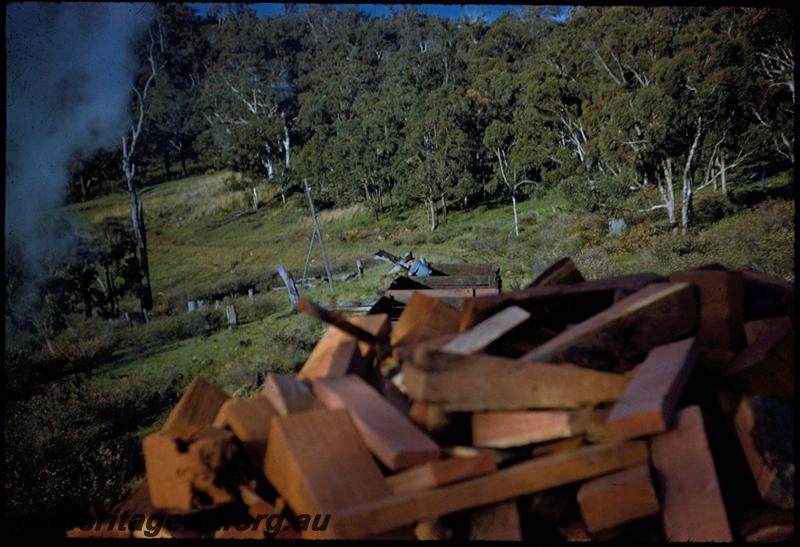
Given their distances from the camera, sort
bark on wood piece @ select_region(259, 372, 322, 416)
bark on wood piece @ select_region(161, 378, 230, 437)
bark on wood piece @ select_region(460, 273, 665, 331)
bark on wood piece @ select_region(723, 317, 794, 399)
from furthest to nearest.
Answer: bark on wood piece @ select_region(460, 273, 665, 331) → bark on wood piece @ select_region(161, 378, 230, 437) → bark on wood piece @ select_region(259, 372, 322, 416) → bark on wood piece @ select_region(723, 317, 794, 399)

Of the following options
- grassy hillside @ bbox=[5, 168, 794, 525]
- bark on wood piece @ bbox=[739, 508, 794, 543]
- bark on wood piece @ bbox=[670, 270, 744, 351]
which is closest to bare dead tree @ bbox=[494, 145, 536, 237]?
grassy hillside @ bbox=[5, 168, 794, 525]

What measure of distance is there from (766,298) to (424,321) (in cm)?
176

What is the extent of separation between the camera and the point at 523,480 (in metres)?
1.58

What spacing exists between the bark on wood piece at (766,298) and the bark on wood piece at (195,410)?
8.35 ft

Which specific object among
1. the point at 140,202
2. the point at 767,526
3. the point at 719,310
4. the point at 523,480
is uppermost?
the point at 140,202

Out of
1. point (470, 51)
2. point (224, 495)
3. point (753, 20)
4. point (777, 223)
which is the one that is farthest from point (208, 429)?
point (470, 51)

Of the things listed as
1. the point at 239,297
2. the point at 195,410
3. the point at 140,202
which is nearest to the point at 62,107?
the point at 140,202

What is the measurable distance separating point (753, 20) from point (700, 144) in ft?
19.6

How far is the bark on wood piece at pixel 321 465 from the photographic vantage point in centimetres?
159

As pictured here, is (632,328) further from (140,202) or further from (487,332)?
(140,202)

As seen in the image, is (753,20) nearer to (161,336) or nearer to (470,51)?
(161,336)

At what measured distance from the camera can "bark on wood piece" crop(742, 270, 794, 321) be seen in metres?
2.34

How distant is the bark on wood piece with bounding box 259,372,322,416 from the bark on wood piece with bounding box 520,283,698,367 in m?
0.90

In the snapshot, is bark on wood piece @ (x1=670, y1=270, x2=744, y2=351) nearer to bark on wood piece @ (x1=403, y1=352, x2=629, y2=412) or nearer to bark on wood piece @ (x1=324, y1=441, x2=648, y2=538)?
bark on wood piece @ (x1=403, y1=352, x2=629, y2=412)
